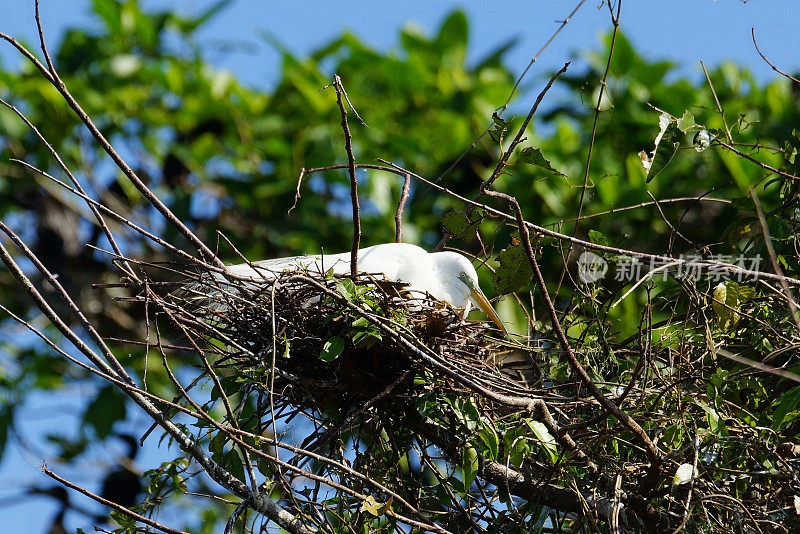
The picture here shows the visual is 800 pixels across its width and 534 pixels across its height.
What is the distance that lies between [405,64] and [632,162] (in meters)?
1.00

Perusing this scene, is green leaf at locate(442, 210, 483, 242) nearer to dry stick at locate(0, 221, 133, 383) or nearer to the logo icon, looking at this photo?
the logo icon

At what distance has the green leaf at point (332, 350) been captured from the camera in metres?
1.47

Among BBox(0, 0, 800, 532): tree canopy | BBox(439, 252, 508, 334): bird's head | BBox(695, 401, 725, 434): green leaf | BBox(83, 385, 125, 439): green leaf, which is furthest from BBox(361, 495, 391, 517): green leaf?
BBox(83, 385, 125, 439): green leaf

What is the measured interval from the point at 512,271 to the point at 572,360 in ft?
1.36

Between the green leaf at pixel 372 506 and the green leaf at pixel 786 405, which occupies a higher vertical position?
the green leaf at pixel 786 405

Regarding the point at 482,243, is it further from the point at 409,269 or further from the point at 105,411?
the point at 105,411

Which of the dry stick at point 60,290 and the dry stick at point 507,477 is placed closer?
the dry stick at point 60,290

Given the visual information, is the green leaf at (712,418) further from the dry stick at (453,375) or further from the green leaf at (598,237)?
the green leaf at (598,237)

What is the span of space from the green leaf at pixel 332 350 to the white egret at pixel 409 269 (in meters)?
0.28

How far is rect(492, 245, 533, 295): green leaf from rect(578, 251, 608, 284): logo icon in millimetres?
159

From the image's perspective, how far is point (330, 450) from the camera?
1620 millimetres

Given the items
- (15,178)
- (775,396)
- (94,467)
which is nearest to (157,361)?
(94,467)

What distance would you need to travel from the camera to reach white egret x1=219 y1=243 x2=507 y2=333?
187cm

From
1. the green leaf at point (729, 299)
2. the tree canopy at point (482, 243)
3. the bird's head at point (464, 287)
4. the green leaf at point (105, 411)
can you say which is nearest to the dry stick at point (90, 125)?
the tree canopy at point (482, 243)
